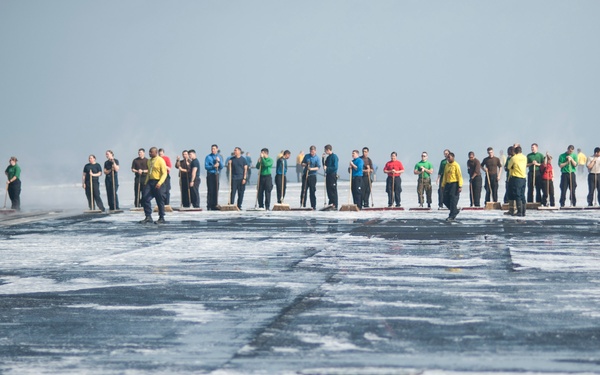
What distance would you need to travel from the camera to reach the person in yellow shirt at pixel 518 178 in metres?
24.5

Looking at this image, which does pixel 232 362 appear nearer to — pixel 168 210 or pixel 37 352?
pixel 37 352

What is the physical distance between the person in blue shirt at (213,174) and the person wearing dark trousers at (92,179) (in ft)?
9.37

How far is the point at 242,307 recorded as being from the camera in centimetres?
1003

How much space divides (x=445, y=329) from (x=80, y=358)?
2.89 metres

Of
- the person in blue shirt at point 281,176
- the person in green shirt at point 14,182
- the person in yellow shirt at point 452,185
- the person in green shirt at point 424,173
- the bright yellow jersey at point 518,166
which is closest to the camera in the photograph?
the person in yellow shirt at point 452,185

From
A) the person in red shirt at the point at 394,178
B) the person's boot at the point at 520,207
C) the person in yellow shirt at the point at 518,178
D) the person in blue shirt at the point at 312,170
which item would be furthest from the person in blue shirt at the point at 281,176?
the person's boot at the point at 520,207

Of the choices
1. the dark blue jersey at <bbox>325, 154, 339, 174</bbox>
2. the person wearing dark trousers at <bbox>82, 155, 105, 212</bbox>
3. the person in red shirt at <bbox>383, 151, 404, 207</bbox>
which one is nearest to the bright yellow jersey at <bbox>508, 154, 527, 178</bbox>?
the dark blue jersey at <bbox>325, 154, 339, 174</bbox>

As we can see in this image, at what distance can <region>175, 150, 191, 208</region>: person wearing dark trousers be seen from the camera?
97.5 ft

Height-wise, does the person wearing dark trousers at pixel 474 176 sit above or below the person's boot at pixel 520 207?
above

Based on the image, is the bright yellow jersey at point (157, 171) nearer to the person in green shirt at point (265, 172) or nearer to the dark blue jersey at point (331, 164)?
the person in green shirt at point (265, 172)

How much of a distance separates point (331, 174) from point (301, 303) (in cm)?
1927

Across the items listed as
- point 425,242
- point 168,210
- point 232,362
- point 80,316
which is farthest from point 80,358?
point 168,210

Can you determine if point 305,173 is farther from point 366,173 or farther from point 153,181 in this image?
point 153,181

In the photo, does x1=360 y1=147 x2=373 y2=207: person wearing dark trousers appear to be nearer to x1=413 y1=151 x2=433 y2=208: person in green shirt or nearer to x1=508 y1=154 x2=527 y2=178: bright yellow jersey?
x1=413 y1=151 x2=433 y2=208: person in green shirt
